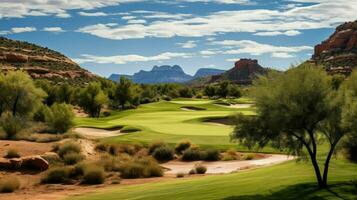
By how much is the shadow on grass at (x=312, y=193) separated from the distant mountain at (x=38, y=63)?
397 feet

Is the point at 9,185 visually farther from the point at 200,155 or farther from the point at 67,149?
the point at 200,155

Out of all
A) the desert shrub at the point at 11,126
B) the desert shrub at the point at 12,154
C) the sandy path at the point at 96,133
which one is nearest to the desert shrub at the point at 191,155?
the desert shrub at the point at 12,154

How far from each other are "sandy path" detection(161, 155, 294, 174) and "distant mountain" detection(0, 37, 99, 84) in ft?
340

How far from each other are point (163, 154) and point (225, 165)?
5927 mm

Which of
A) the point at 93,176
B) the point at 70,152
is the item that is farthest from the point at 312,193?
the point at 70,152

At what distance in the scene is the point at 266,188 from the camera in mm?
20453

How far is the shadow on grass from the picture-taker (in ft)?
58.4

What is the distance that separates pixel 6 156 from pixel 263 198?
22805 mm

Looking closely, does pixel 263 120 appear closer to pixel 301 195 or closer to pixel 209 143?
pixel 301 195

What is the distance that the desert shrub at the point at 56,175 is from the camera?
3180 cm

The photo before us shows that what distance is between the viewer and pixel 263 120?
19.1 meters

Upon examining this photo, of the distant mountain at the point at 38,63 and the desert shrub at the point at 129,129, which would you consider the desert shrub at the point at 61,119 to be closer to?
the desert shrub at the point at 129,129

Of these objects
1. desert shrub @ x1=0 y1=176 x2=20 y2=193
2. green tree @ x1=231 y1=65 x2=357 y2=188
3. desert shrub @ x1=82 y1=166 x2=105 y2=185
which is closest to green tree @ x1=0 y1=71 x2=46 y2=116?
desert shrub @ x1=82 y1=166 x2=105 y2=185

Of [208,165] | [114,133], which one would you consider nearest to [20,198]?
[208,165]
